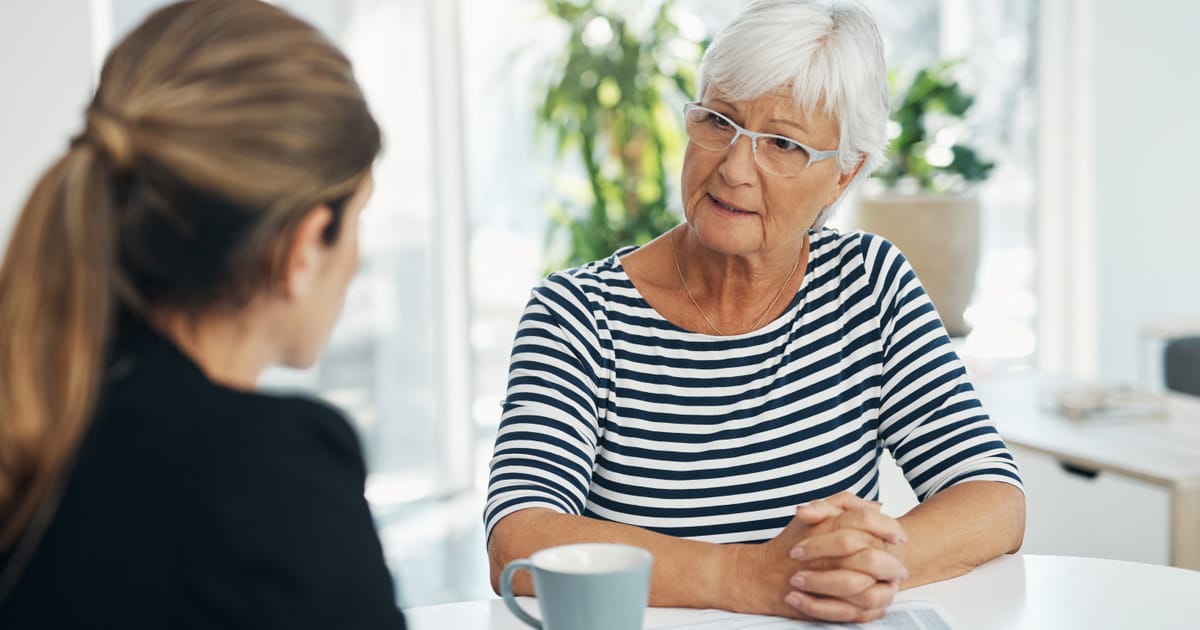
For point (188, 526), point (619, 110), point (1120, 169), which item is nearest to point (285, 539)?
point (188, 526)

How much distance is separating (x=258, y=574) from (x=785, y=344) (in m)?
0.90

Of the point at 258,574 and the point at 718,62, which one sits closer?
the point at 258,574

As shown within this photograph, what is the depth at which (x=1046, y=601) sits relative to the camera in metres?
1.07

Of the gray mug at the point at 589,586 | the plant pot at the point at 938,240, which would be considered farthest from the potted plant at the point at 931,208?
the gray mug at the point at 589,586

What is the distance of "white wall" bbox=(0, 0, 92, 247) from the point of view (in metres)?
3.10

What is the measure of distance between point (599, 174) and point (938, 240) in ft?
3.68

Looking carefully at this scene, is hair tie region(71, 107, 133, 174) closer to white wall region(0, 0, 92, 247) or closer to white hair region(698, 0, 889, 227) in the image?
white hair region(698, 0, 889, 227)

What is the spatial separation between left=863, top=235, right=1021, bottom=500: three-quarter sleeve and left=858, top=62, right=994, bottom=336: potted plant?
175 cm

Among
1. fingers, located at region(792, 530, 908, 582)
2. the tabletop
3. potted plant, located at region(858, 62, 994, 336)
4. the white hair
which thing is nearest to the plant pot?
potted plant, located at region(858, 62, 994, 336)

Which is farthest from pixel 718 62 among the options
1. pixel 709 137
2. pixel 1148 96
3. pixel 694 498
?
pixel 1148 96

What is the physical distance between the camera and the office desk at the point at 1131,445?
6.45 feet

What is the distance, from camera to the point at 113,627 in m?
0.64

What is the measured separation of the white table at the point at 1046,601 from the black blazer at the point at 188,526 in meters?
0.39

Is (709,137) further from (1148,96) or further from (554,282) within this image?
(1148,96)
